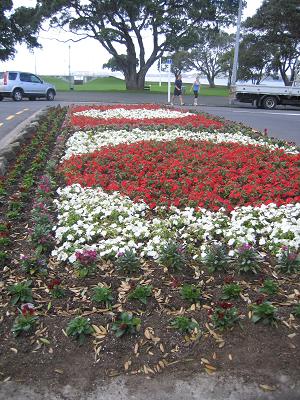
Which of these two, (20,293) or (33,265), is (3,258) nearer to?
(33,265)

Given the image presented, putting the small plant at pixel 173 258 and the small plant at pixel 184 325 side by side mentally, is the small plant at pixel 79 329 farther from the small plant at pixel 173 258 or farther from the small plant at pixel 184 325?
the small plant at pixel 173 258

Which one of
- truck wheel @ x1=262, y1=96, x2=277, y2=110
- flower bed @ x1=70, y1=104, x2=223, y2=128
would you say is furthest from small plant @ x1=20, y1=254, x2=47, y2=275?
truck wheel @ x1=262, y1=96, x2=277, y2=110

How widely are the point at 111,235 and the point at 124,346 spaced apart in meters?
1.76

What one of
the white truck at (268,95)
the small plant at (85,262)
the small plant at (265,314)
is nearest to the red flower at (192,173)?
the small plant at (85,262)

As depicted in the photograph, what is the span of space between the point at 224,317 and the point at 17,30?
46.4 metres

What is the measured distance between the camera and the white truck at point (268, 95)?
25.4 m

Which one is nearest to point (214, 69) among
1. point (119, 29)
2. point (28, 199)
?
point (119, 29)

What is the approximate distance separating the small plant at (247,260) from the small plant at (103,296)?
1.19 metres

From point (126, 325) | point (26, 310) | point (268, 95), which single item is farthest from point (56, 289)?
point (268, 95)

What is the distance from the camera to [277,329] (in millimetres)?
3199

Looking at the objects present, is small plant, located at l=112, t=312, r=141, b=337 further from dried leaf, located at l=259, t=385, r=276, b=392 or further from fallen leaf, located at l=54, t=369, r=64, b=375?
dried leaf, located at l=259, t=385, r=276, b=392

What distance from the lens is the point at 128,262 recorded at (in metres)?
4.00

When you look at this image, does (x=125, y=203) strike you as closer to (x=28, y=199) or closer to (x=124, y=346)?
(x=28, y=199)

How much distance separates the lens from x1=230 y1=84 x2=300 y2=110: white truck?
998 inches
